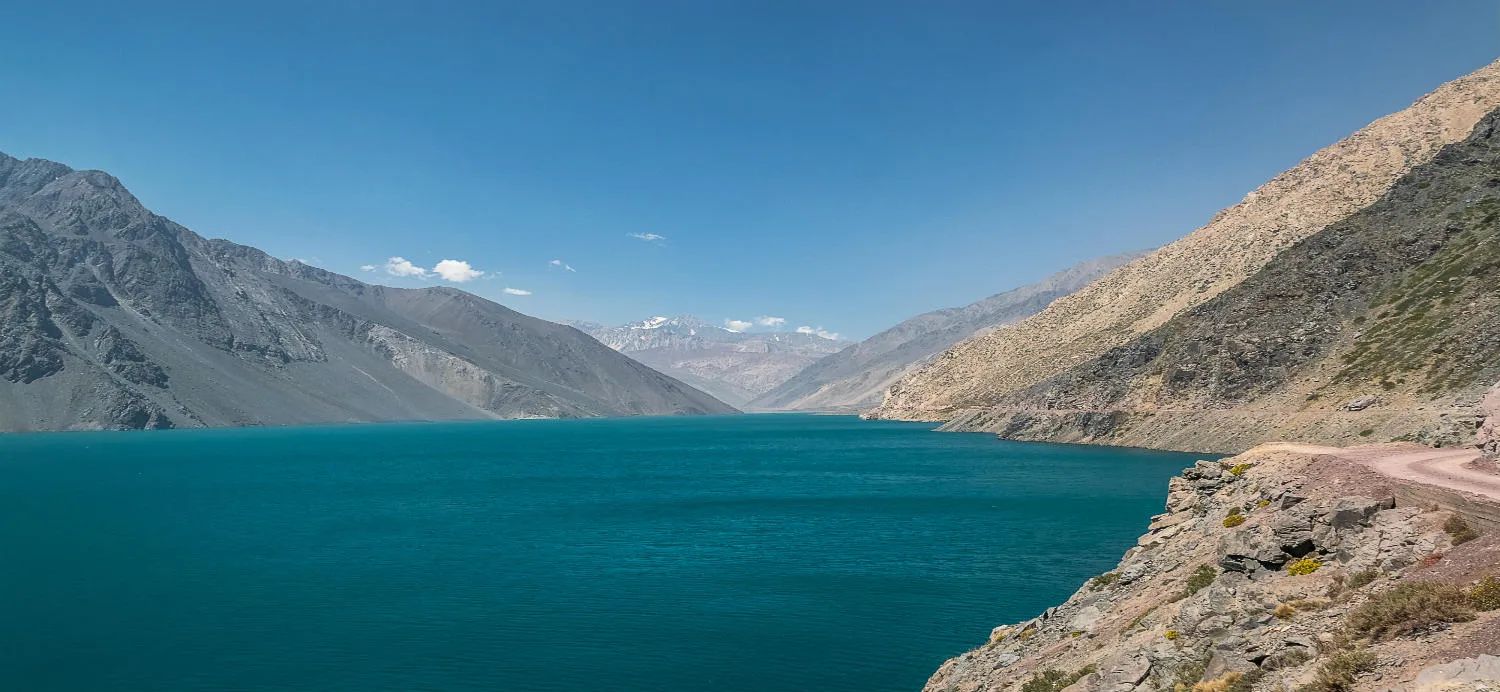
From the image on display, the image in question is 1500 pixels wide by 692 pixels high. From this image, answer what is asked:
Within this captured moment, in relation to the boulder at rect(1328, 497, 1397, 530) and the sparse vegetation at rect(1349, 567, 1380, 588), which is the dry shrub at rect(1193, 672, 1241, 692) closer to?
the sparse vegetation at rect(1349, 567, 1380, 588)

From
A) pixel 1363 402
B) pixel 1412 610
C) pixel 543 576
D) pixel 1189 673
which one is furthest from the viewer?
pixel 1363 402

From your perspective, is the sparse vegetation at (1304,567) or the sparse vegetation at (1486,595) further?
the sparse vegetation at (1304,567)

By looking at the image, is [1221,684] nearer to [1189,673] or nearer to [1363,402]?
[1189,673]

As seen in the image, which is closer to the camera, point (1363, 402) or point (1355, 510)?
point (1355, 510)

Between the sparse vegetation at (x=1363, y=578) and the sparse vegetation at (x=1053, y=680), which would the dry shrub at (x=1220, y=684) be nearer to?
the sparse vegetation at (x=1363, y=578)

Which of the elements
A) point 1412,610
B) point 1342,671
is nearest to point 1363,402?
point 1412,610

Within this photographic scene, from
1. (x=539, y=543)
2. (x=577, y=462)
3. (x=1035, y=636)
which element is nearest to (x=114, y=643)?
(x=539, y=543)

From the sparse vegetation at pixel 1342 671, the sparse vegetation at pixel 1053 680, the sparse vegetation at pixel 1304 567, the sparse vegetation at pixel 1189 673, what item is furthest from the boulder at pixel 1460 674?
the sparse vegetation at pixel 1053 680
